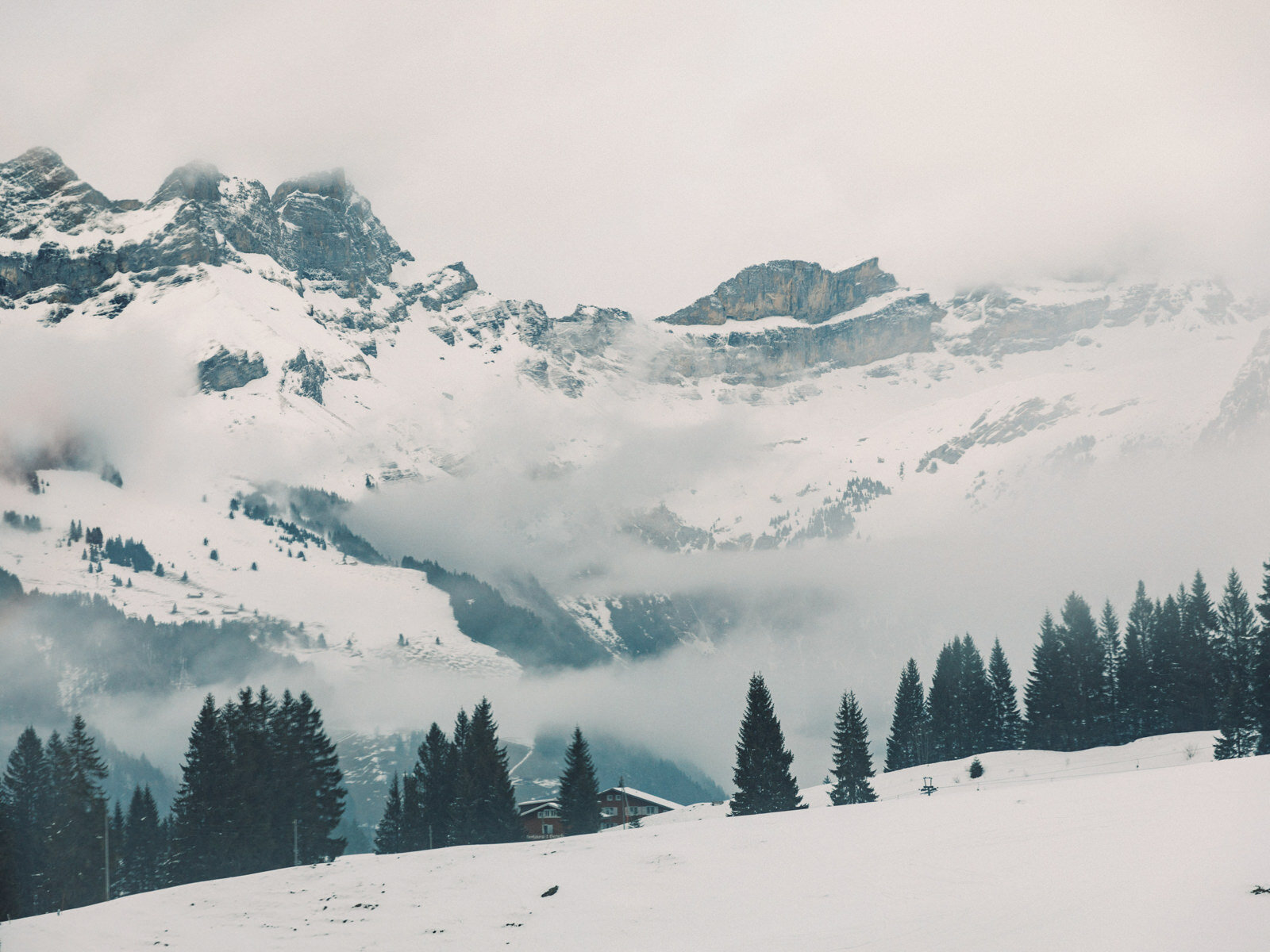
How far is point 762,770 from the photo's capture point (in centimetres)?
8156

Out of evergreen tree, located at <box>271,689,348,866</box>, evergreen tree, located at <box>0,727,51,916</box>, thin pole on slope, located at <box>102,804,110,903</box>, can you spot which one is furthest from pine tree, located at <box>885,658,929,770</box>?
evergreen tree, located at <box>0,727,51,916</box>

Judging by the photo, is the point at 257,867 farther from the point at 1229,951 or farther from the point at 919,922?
the point at 1229,951

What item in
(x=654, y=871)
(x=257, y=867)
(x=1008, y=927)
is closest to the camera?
(x=1008, y=927)

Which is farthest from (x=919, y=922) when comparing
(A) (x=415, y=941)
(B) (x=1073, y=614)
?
(B) (x=1073, y=614)

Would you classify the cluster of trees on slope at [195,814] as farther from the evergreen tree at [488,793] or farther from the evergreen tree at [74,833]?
the evergreen tree at [488,793]

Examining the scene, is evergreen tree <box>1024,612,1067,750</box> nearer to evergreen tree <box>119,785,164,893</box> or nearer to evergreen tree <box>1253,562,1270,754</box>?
evergreen tree <box>1253,562,1270,754</box>

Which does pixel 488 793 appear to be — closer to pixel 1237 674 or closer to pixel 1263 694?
pixel 1263 694

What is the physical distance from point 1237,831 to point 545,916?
22.2 meters

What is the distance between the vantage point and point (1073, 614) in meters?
114

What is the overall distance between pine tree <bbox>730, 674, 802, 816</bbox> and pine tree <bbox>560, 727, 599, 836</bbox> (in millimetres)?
12040

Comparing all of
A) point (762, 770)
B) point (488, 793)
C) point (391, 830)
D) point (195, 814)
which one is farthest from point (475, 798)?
point (762, 770)

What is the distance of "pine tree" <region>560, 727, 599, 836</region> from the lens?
88312 mm

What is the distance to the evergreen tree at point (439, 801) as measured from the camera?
87.6 m

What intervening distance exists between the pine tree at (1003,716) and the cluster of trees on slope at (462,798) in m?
49.2
